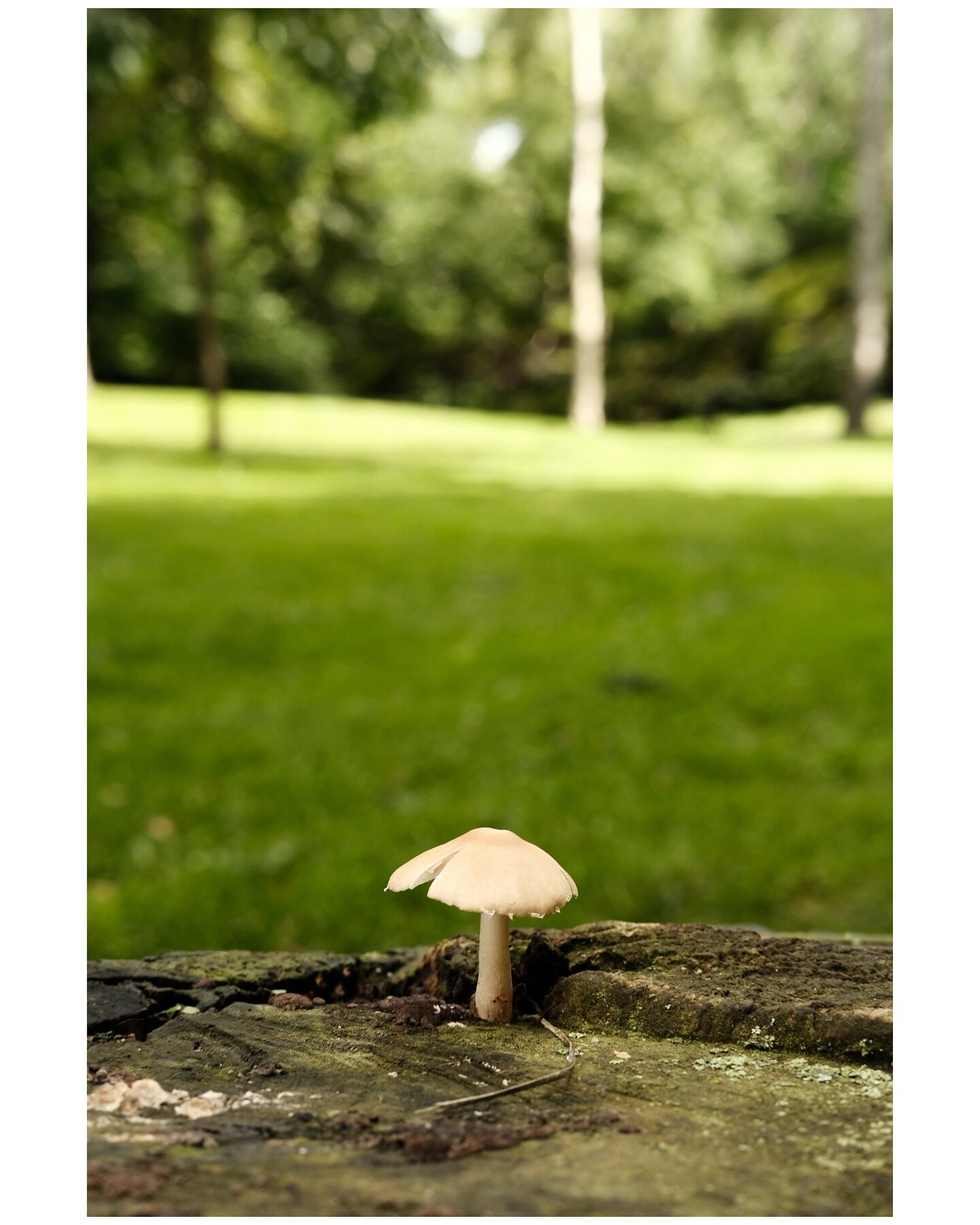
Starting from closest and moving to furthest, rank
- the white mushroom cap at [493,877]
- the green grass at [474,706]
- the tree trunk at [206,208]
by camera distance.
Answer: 1. the white mushroom cap at [493,877]
2. the green grass at [474,706]
3. the tree trunk at [206,208]

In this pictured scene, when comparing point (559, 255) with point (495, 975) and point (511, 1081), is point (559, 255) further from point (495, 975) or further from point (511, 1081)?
point (511, 1081)

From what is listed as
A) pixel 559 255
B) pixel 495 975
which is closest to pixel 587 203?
pixel 559 255

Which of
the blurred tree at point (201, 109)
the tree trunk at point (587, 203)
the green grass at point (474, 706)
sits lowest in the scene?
the green grass at point (474, 706)

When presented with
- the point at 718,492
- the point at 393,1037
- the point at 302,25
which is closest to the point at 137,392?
the point at 718,492

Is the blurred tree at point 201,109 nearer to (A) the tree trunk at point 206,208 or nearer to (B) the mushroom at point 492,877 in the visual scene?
(A) the tree trunk at point 206,208

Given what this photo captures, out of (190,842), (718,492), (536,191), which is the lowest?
(190,842)

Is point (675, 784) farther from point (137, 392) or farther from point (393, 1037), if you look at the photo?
point (137, 392)

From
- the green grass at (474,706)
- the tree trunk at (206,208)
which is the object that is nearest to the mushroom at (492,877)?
the green grass at (474,706)
